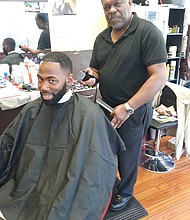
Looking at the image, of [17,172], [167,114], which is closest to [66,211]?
[17,172]

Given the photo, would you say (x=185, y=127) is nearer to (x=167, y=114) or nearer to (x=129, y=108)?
(x=167, y=114)

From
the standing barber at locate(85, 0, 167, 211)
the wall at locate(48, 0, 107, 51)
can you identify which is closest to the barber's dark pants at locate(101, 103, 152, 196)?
the standing barber at locate(85, 0, 167, 211)

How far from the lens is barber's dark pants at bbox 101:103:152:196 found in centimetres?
140

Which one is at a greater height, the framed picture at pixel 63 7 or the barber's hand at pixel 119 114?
the framed picture at pixel 63 7

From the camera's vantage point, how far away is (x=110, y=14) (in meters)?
1.24

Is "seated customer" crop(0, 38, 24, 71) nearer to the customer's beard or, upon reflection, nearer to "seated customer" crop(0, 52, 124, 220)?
"seated customer" crop(0, 52, 124, 220)

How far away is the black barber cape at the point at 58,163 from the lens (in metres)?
1.01

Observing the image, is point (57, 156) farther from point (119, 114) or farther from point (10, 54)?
point (10, 54)

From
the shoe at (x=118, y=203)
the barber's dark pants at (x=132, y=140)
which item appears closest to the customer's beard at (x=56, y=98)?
the barber's dark pants at (x=132, y=140)

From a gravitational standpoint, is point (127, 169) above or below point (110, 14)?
below

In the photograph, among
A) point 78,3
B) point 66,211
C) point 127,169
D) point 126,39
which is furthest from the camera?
point 78,3

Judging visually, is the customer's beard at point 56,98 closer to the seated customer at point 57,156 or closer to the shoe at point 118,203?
the seated customer at point 57,156

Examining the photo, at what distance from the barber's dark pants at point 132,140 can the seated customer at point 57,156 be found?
0.21 m

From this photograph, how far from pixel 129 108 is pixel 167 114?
977mm
